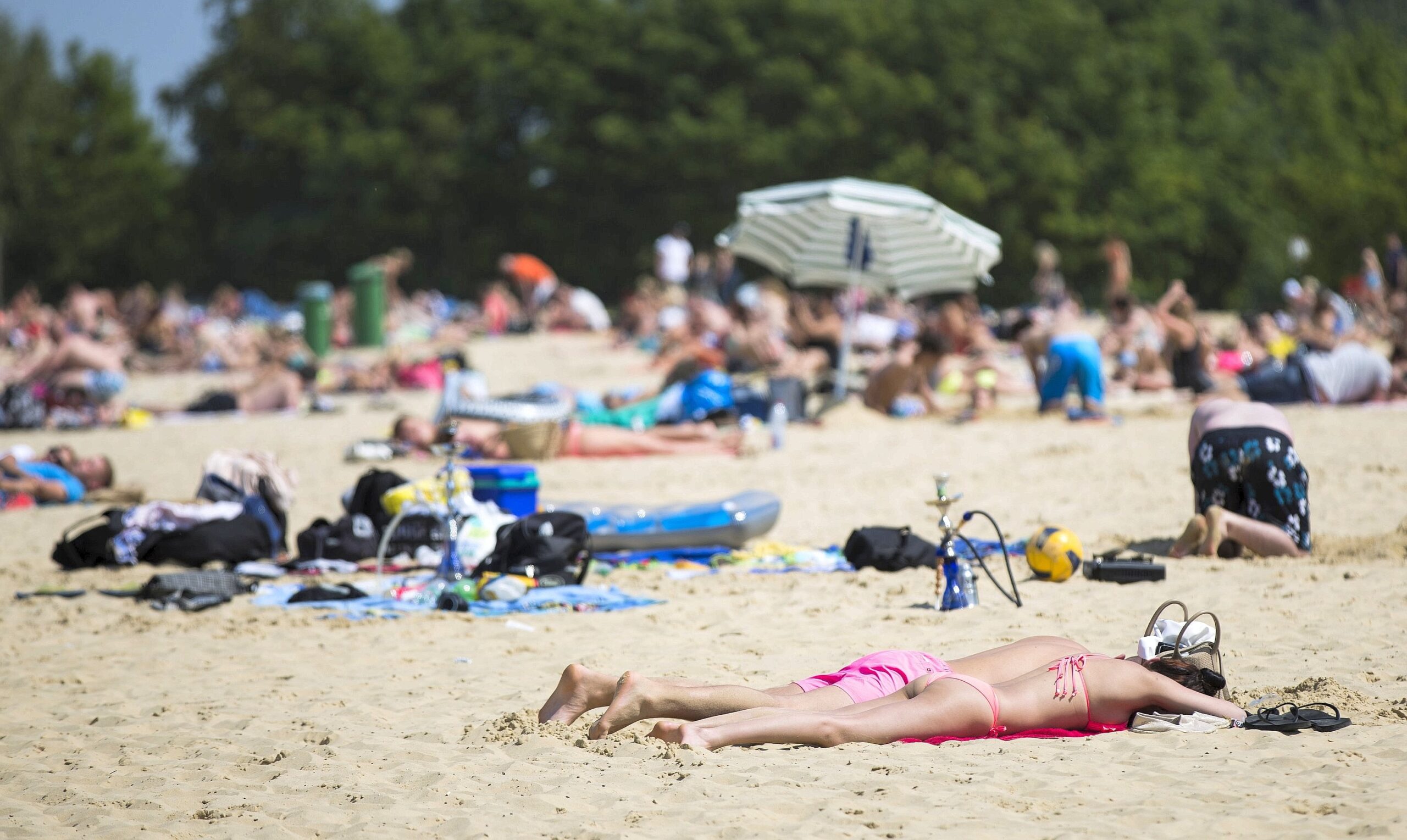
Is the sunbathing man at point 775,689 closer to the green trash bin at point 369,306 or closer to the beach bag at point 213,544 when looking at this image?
the beach bag at point 213,544

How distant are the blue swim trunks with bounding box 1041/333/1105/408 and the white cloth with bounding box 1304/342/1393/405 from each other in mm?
1717

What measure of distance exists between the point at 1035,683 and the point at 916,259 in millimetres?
9446

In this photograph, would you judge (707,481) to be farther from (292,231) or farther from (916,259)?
(292,231)

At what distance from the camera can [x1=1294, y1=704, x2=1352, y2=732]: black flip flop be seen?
393cm

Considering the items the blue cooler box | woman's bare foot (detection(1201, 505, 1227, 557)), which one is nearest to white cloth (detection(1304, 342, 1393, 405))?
woman's bare foot (detection(1201, 505, 1227, 557))

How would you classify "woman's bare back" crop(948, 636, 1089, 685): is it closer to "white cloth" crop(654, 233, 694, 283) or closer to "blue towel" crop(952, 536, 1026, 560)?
"blue towel" crop(952, 536, 1026, 560)

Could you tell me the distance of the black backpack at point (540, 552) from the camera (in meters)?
6.28

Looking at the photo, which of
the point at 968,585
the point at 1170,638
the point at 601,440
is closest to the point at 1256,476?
the point at 968,585

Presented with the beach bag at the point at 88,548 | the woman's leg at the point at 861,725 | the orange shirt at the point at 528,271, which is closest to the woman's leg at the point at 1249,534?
the woman's leg at the point at 861,725

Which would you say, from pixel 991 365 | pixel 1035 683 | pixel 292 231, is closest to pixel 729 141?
pixel 292 231

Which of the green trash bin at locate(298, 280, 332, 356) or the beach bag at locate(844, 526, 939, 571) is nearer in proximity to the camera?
the beach bag at locate(844, 526, 939, 571)

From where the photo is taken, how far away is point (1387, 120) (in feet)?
111

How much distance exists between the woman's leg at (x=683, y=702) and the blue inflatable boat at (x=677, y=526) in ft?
9.90

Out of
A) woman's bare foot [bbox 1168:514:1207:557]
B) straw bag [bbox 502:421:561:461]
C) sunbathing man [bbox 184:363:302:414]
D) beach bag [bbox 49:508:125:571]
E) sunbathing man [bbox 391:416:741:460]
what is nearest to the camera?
woman's bare foot [bbox 1168:514:1207:557]
